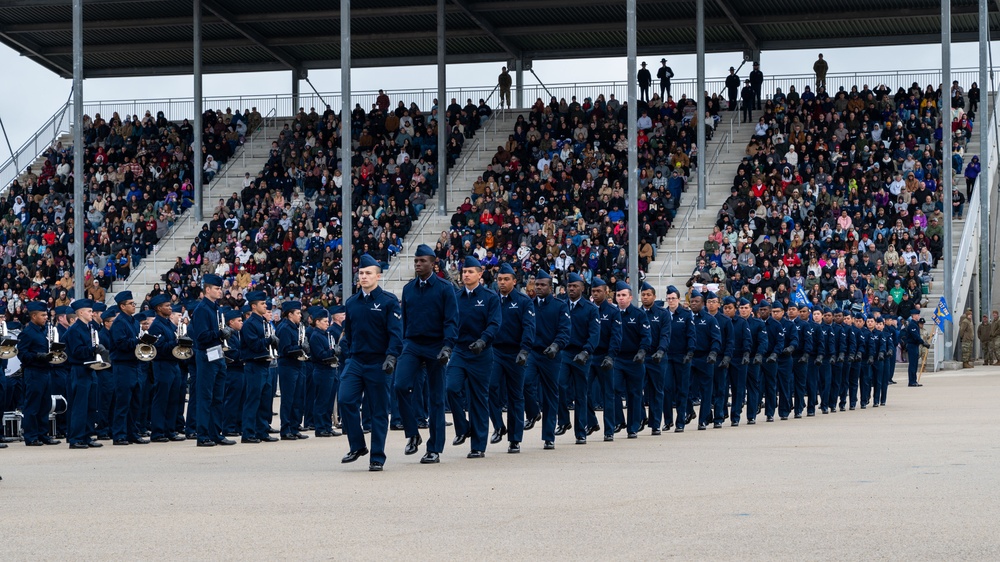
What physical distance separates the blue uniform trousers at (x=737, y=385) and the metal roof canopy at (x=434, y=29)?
959 inches

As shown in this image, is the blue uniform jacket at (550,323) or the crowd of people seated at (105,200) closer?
the blue uniform jacket at (550,323)

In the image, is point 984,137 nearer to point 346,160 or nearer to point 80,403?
point 346,160

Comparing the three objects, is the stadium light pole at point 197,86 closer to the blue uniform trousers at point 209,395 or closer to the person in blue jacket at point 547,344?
the blue uniform trousers at point 209,395

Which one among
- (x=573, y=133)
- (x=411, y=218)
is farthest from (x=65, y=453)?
(x=573, y=133)

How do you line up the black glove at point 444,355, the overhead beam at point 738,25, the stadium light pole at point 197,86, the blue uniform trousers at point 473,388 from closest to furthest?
the black glove at point 444,355 < the blue uniform trousers at point 473,388 < the stadium light pole at point 197,86 < the overhead beam at point 738,25

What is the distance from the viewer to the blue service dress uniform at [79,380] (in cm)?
1767

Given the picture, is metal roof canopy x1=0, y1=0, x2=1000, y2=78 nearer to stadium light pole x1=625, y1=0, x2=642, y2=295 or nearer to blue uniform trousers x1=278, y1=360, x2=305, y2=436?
stadium light pole x1=625, y1=0, x2=642, y2=295

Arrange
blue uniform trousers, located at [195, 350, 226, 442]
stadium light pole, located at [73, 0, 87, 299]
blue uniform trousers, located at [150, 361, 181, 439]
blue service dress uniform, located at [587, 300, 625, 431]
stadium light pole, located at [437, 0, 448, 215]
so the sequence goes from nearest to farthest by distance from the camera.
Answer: blue service dress uniform, located at [587, 300, 625, 431] < blue uniform trousers, located at [195, 350, 226, 442] < blue uniform trousers, located at [150, 361, 181, 439] < stadium light pole, located at [73, 0, 87, 299] < stadium light pole, located at [437, 0, 448, 215]

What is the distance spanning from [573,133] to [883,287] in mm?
11738

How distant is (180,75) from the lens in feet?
176

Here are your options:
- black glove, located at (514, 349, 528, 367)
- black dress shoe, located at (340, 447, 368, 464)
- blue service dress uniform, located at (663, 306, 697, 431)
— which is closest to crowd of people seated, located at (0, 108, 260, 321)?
blue service dress uniform, located at (663, 306, 697, 431)

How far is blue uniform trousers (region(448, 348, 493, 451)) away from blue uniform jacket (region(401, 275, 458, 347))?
0.56m

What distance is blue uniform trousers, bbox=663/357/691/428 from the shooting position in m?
19.5

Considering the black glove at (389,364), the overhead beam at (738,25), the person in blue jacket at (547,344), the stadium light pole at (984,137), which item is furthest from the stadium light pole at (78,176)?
the stadium light pole at (984,137)
